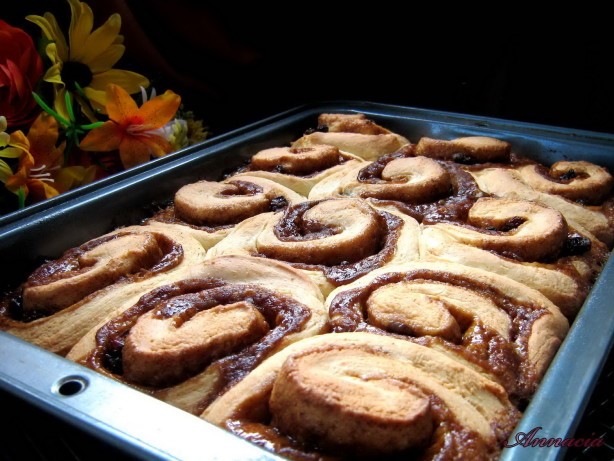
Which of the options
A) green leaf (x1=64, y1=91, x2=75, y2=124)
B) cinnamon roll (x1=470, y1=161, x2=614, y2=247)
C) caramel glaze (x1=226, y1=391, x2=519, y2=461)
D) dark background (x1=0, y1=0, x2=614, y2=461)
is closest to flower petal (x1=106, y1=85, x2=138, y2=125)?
green leaf (x1=64, y1=91, x2=75, y2=124)

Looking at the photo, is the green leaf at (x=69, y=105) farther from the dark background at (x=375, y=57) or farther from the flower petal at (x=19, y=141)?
the dark background at (x=375, y=57)

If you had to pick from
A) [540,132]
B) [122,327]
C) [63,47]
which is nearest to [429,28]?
[540,132]

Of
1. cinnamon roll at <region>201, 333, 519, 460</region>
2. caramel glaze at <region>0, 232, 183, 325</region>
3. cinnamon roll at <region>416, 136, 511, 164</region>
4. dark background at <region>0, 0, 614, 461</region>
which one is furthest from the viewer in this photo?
dark background at <region>0, 0, 614, 461</region>

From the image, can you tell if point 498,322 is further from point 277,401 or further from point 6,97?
point 6,97

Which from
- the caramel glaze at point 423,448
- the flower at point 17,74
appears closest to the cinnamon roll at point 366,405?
the caramel glaze at point 423,448

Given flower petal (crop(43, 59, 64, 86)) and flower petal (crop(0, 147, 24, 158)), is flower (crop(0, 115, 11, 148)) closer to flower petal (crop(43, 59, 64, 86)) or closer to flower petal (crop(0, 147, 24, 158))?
flower petal (crop(0, 147, 24, 158))

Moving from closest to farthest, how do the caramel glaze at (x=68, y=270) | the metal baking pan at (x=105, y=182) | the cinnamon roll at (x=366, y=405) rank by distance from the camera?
the cinnamon roll at (x=366, y=405) → the caramel glaze at (x=68, y=270) → the metal baking pan at (x=105, y=182)
